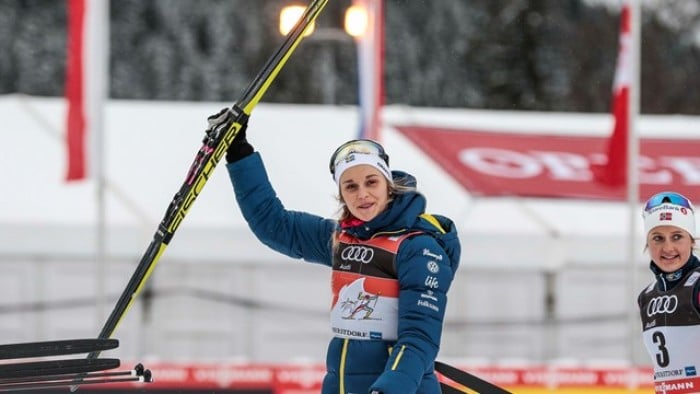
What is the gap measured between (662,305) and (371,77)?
25.7ft

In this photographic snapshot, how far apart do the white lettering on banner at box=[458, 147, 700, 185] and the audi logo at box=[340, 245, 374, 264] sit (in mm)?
11166

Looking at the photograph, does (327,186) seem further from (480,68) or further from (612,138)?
(480,68)

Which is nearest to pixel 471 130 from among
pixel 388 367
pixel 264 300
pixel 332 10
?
pixel 264 300

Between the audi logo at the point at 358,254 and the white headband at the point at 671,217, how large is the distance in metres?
1.20

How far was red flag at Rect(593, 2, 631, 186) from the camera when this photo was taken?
13.3 metres

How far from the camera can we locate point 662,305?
5.08 meters

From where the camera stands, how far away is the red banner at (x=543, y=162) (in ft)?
50.1

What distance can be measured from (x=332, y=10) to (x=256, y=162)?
32.7 m

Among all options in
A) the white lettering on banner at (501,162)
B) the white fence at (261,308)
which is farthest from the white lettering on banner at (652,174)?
the white fence at (261,308)

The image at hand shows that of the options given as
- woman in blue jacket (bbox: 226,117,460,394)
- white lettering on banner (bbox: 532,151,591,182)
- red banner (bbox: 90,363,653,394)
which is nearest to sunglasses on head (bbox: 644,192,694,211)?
woman in blue jacket (bbox: 226,117,460,394)

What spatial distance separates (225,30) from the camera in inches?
1687

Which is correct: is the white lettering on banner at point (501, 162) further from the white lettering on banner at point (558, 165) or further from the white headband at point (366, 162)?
the white headband at point (366, 162)

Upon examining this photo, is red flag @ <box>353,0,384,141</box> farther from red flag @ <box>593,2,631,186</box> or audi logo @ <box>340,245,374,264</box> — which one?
audi logo @ <box>340,245,374,264</box>

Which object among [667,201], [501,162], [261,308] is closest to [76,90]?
[261,308]
